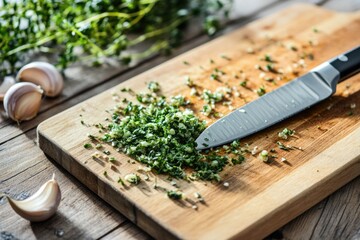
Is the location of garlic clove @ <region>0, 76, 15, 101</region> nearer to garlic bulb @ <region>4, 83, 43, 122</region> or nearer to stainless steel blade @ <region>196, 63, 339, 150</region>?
garlic bulb @ <region>4, 83, 43, 122</region>

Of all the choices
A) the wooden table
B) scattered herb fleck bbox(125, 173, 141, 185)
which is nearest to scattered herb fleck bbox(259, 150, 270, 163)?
the wooden table

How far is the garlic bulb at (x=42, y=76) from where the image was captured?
1967 millimetres

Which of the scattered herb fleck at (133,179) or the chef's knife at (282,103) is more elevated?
the chef's knife at (282,103)

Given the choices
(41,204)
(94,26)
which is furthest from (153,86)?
(41,204)

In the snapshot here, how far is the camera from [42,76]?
197 cm

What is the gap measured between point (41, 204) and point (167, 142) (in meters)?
0.37

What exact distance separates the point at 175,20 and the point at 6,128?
904mm

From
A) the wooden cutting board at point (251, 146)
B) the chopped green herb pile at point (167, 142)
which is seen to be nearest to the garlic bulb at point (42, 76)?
the wooden cutting board at point (251, 146)

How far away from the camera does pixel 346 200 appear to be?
161 centimetres

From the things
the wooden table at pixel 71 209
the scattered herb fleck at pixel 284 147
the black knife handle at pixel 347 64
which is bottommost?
the wooden table at pixel 71 209

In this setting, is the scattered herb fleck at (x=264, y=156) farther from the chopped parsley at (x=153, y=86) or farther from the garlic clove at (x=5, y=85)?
the garlic clove at (x=5, y=85)

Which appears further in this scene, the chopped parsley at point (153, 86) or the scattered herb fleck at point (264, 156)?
the chopped parsley at point (153, 86)

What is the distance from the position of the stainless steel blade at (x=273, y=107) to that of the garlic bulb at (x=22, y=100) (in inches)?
22.2

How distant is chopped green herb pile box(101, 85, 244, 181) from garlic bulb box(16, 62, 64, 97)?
305 mm
